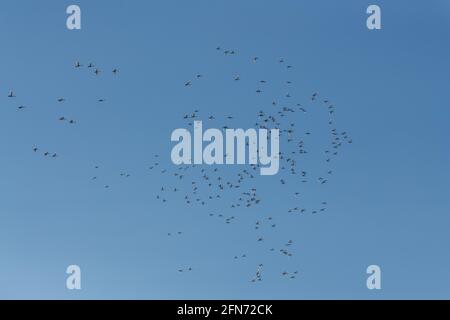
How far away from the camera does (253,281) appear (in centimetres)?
2052

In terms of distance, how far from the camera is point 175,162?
21.7 metres
